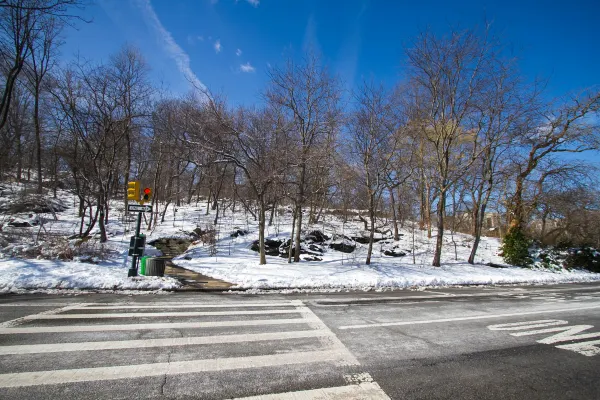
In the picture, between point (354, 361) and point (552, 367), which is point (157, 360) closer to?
point (354, 361)

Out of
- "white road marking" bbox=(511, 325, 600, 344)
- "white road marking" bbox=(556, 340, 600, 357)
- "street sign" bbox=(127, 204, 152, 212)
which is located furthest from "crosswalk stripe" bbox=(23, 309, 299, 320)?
"white road marking" bbox=(556, 340, 600, 357)

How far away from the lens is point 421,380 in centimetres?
333

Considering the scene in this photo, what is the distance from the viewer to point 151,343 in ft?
13.5

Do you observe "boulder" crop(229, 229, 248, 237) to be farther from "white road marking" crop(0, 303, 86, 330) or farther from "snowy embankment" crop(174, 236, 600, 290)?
"white road marking" crop(0, 303, 86, 330)

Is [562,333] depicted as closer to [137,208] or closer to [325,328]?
[325,328]

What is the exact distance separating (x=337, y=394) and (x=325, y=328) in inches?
89.6

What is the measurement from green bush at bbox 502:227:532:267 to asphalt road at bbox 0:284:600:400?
48.1 feet

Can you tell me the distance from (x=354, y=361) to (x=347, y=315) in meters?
2.57

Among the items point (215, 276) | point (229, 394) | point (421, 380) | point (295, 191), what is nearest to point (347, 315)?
point (421, 380)

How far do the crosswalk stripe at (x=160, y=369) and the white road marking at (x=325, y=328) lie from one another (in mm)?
116

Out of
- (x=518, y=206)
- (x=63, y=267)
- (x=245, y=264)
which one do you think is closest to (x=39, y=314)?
(x=63, y=267)

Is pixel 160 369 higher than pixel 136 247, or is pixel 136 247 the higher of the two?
pixel 136 247

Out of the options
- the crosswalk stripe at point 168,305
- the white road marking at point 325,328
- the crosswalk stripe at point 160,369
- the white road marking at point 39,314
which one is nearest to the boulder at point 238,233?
the white road marking at point 325,328

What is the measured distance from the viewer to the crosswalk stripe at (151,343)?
3.77m
